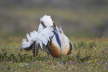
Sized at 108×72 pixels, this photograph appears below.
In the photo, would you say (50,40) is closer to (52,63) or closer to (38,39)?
(38,39)

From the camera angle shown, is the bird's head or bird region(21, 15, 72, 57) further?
the bird's head

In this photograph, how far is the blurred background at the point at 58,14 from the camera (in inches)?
1972

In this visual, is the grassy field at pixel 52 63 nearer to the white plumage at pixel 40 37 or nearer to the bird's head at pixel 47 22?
the white plumage at pixel 40 37

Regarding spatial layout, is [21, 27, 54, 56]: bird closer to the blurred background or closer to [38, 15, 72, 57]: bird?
[38, 15, 72, 57]: bird

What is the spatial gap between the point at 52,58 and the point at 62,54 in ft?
1.07

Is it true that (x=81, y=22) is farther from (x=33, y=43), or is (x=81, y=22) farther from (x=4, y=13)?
(x=33, y=43)

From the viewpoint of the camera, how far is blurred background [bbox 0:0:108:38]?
50094 millimetres

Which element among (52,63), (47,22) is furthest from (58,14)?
(52,63)

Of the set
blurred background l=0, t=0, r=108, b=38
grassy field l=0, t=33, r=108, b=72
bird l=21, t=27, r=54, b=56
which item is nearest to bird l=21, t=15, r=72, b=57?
bird l=21, t=27, r=54, b=56

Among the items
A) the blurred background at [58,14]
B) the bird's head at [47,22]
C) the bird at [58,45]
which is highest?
the blurred background at [58,14]

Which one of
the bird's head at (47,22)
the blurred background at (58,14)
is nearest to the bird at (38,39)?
the bird's head at (47,22)

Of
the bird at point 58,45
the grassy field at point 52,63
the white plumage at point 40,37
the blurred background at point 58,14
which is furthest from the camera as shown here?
the blurred background at point 58,14

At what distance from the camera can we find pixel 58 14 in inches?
2280

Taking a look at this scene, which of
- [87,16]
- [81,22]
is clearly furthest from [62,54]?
[87,16]
